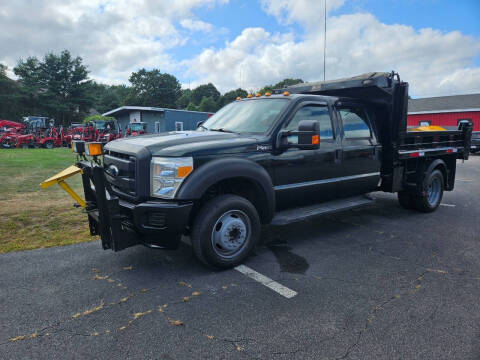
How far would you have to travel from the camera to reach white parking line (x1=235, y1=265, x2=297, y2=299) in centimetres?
320

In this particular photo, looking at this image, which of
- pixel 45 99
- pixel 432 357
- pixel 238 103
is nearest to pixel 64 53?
pixel 45 99

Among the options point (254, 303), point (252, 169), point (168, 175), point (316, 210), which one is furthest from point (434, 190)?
point (168, 175)

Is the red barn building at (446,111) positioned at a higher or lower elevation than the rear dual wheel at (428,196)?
higher

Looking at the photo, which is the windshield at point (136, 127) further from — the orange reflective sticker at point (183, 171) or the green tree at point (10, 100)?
the green tree at point (10, 100)

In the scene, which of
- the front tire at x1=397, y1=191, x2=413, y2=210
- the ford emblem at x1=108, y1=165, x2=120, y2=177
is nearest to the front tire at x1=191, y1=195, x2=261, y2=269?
the ford emblem at x1=108, y1=165, x2=120, y2=177

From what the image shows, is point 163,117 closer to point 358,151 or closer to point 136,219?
point 358,151

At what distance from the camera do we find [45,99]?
4381 centimetres

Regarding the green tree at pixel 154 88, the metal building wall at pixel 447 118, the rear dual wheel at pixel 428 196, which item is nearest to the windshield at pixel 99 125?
the rear dual wheel at pixel 428 196

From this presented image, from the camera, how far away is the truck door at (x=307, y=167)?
4168 millimetres

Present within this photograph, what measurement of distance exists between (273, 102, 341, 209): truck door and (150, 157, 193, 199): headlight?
1225mm

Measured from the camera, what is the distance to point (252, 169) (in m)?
3.71

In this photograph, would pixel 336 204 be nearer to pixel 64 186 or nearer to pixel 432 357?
pixel 432 357

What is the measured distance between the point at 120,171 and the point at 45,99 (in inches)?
1885

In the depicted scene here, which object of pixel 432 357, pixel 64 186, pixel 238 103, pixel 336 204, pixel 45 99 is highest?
pixel 45 99
